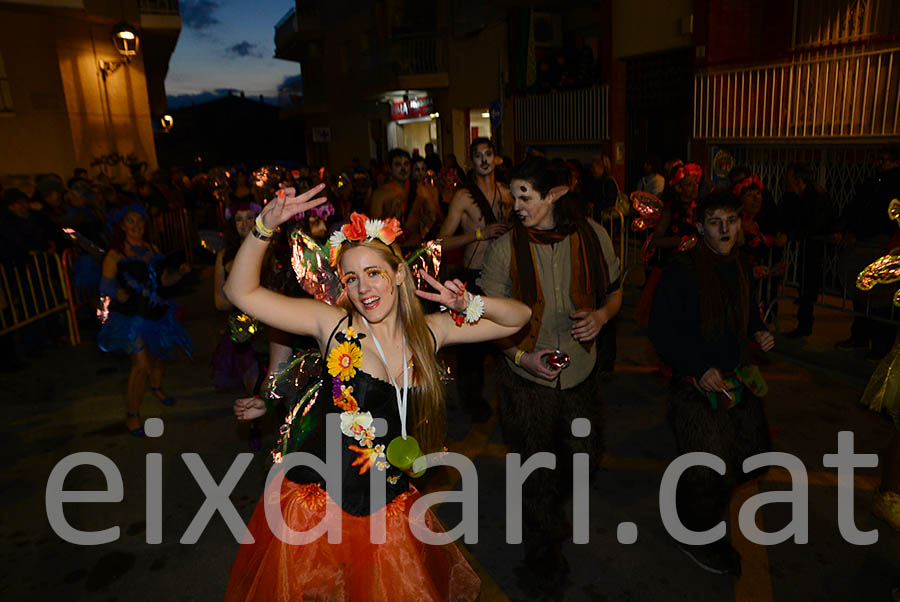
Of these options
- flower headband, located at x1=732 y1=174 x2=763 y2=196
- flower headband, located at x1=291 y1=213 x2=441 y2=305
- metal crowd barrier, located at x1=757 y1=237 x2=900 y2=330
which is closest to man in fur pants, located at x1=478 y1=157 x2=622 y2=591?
flower headband, located at x1=291 y1=213 x2=441 y2=305

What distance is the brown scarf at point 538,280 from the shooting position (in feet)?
11.5

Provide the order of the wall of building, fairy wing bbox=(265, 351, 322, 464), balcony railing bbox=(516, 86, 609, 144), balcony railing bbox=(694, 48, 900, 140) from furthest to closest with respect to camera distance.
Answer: balcony railing bbox=(516, 86, 609, 144)
the wall of building
balcony railing bbox=(694, 48, 900, 140)
fairy wing bbox=(265, 351, 322, 464)

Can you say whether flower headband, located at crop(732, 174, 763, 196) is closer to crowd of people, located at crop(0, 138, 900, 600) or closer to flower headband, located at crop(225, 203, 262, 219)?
crowd of people, located at crop(0, 138, 900, 600)

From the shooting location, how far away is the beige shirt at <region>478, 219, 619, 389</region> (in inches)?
140

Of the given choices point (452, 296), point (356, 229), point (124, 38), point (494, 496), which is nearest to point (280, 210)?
point (356, 229)

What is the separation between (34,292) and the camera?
8.35m

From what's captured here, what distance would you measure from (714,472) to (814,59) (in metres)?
8.87

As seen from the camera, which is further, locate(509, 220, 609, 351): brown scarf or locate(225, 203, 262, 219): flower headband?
locate(225, 203, 262, 219): flower headband

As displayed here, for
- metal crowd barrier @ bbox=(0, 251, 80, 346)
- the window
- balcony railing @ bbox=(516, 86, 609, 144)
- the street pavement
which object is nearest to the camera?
the street pavement

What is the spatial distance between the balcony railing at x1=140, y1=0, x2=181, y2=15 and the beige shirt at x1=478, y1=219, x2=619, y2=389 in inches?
731

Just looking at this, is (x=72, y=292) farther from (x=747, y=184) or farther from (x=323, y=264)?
(x=747, y=184)

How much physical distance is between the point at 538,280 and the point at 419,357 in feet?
3.39

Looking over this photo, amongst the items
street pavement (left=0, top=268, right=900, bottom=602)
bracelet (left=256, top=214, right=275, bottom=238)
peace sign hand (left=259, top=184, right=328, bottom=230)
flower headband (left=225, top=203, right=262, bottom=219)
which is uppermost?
peace sign hand (left=259, top=184, right=328, bottom=230)


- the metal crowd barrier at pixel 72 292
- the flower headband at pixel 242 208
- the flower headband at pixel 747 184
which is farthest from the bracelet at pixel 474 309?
the metal crowd barrier at pixel 72 292
